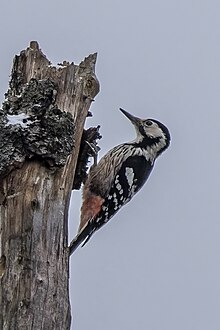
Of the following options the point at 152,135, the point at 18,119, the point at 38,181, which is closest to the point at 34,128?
the point at 18,119

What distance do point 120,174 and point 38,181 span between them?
7.70ft

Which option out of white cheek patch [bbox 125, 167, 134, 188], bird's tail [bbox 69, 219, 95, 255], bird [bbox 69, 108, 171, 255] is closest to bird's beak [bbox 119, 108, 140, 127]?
bird [bbox 69, 108, 171, 255]

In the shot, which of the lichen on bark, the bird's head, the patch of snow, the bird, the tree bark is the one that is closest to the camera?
the tree bark

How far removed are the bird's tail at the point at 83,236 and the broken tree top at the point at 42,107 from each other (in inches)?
22.9

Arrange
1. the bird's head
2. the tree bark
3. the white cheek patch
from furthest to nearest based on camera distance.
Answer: the bird's head < the white cheek patch < the tree bark

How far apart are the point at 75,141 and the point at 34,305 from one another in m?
1.22

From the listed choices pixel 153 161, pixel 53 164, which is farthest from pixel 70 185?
pixel 153 161

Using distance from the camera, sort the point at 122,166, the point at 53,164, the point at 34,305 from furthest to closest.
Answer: the point at 122,166 < the point at 53,164 < the point at 34,305

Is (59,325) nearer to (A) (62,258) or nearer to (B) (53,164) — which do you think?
(A) (62,258)

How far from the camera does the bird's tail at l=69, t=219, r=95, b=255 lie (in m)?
4.94

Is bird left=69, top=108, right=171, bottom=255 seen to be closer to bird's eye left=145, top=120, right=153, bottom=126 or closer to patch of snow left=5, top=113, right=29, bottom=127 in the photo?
bird's eye left=145, top=120, right=153, bottom=126

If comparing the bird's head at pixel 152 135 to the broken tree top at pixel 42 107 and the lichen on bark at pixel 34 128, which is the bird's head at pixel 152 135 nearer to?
the broken tree top at pixel 42 107

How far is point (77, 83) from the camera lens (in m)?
5.02

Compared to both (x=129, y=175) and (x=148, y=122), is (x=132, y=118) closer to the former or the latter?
(x=148, y=122)
